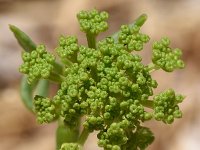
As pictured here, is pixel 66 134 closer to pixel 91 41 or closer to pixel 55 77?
pixel 55 77

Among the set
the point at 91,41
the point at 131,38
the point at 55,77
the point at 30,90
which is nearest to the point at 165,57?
the point at 131,38

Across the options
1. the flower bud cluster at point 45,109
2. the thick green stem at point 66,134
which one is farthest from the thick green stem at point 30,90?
the flower bud cluster at point 45,109

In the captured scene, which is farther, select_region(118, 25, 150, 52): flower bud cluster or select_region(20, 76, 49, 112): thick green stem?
select_region(20, 76, 49, 112): thick green stem

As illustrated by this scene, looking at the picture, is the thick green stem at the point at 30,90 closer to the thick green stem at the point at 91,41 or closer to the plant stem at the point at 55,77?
the plant stem at the point at 55,77

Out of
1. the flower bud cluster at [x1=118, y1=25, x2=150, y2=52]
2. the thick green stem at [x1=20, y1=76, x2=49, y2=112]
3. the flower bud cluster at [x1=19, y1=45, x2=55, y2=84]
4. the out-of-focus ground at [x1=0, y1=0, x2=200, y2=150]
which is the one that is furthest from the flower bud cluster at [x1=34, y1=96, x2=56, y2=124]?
the out-of-focus ground at [x1=0, y1=0, x2=200, y2=150]

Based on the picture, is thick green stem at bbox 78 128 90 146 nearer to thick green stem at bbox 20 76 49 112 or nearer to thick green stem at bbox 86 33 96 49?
thick green stem at bbox 86 33 96 49

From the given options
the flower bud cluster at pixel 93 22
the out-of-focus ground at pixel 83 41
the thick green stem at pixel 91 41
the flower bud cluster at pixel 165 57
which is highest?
the out-of-focus ground at pixel 83 41
